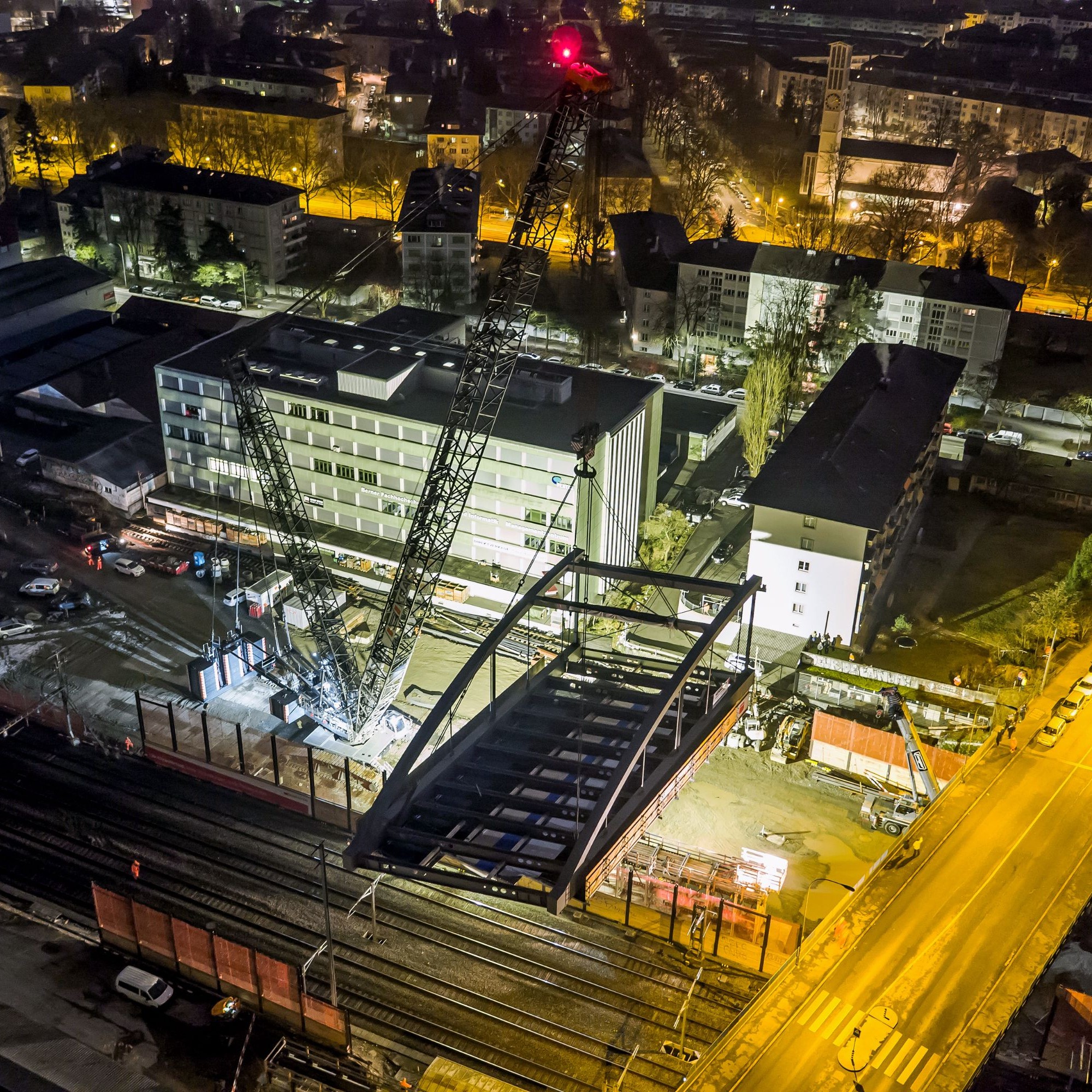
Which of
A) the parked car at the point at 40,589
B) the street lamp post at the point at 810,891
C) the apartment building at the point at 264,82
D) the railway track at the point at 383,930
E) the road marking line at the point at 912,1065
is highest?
the apartment building at the point at 264,82

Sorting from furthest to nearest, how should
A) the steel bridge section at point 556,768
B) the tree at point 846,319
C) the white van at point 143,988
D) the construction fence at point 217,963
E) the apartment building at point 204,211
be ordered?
the apartment building at point 204,211
the tree at point 846,319
the white van at point 143,988
the construction fence at point 217,963
the steel bridge section at point 556,768

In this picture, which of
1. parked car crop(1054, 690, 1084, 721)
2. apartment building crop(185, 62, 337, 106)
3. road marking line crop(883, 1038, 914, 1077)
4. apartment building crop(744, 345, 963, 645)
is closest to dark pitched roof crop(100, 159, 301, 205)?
apartment building crop(185, 62, 337, 106)

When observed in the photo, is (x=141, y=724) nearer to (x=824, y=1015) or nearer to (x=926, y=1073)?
(x=824, y=1015)

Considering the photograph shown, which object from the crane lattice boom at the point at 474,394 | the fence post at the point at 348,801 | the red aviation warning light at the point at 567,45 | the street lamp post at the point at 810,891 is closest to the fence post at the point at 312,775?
the fence post at the point at 348,801

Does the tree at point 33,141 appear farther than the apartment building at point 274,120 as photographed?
No

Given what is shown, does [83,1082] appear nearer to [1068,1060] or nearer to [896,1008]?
[896,1008]

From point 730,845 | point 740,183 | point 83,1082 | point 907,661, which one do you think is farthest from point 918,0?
point 83,1082

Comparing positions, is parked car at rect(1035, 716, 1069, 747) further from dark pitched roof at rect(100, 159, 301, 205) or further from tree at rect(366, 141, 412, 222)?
tree at rect(366, 141, 412, 222)

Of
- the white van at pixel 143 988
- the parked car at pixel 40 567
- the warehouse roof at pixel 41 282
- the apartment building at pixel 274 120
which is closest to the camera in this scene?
the white van at pixel 143 988

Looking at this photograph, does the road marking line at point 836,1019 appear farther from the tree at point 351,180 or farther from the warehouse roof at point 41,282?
the tree at point 351,180
